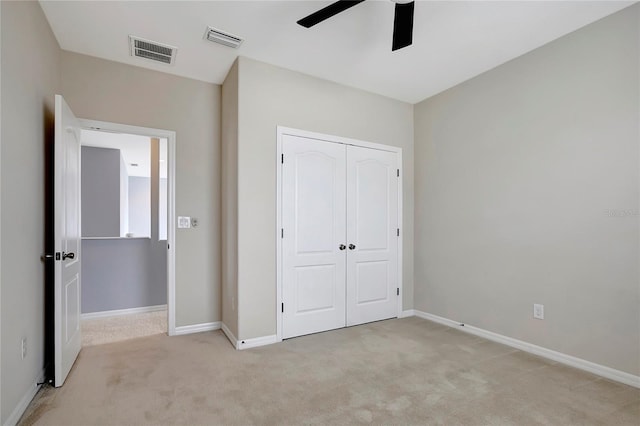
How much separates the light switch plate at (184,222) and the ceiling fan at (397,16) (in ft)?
7.66

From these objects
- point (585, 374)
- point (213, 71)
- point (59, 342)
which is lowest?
point (585, 374)

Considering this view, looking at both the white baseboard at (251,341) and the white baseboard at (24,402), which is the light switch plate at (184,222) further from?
the white baseboard at (24,402)

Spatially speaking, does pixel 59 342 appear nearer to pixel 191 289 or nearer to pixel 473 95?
pixel 191 289

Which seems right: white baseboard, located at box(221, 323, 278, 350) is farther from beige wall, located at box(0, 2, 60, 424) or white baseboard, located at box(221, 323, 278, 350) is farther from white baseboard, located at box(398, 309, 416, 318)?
white baseboard, located at box(398, 309, 416, 318)

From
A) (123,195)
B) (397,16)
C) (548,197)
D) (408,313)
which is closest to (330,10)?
(397,16)

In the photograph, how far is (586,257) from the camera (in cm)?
265

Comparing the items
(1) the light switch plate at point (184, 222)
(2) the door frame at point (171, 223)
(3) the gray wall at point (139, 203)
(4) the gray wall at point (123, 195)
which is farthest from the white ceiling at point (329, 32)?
(3) the gray wall at point (139, 203)

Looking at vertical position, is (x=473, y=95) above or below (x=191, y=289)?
above

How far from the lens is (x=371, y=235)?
396 centimetres

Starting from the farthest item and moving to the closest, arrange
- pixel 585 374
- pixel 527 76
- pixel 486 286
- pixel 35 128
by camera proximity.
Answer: pixel 486 286 → pixel 527 76 → pixel 585 374 → pixel 35 128

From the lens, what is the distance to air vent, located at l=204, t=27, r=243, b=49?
2740 mm

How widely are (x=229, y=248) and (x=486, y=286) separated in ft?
9.01

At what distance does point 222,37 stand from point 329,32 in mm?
933

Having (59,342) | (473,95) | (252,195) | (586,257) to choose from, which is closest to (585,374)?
(586,257)
